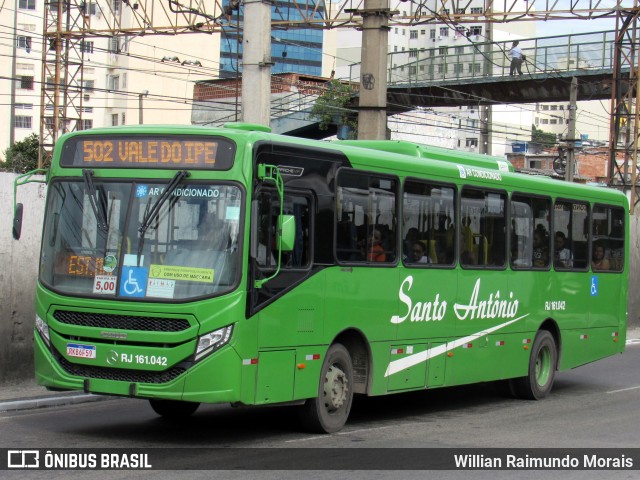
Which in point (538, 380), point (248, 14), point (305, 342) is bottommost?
point (538, 380)

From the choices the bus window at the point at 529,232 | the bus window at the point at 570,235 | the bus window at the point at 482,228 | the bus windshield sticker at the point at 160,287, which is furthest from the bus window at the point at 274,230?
the bus window at the point at 570,235

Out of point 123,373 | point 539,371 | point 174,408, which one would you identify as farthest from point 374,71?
point 123,373

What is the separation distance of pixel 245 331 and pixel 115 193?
6.24 feet

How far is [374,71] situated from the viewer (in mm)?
21531

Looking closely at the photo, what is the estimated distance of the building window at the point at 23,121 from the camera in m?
85.9

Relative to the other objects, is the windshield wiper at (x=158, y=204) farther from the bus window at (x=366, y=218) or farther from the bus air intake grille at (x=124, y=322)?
the bus window at (x=366, y=218)

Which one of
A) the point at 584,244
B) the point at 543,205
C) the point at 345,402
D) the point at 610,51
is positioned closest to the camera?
the point at 345,402

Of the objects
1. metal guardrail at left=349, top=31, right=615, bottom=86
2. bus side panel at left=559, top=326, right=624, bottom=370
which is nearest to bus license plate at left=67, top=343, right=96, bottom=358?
bus side panel at left=559, top=326, right=624, bottom=370

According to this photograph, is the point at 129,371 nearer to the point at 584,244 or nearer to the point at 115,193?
the point at 115,193

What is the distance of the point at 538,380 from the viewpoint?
51.6 ft

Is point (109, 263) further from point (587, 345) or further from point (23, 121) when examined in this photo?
point (23, 121)

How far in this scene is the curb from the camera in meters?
12.3

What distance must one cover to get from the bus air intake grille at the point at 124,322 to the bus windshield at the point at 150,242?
7.8 inches

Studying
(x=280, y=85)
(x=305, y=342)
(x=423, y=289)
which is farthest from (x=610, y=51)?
(x=305, y=342)
